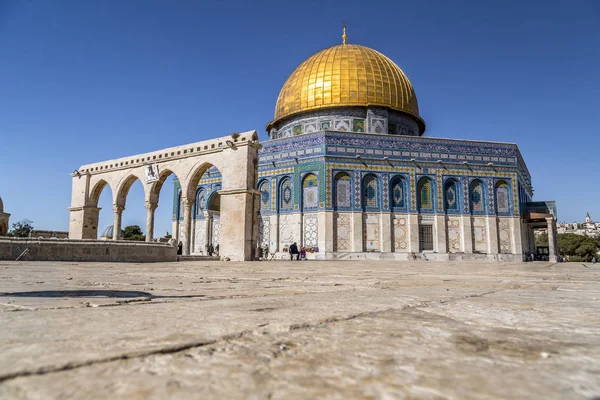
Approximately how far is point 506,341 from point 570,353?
0.17 m

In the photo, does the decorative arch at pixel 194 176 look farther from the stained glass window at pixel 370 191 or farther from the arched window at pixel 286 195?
the stained glass window at pixel 370 191

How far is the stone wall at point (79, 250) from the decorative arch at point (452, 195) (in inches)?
613

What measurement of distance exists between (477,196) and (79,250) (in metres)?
19.3

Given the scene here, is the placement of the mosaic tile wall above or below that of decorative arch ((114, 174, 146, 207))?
below

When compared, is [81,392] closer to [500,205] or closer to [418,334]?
[418,334]

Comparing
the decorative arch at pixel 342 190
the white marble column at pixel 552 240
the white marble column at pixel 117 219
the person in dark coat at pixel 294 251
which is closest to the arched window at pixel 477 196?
the white marble column at pixel 552 240

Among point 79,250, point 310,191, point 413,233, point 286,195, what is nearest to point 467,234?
point 413,233

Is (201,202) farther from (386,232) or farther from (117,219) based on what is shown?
(386,232)

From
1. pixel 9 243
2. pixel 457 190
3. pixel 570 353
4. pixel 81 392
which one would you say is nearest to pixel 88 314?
pixel 81 392

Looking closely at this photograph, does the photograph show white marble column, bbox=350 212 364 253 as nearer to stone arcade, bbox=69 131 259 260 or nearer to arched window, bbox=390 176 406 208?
arched window, bbox=390 176 406 208

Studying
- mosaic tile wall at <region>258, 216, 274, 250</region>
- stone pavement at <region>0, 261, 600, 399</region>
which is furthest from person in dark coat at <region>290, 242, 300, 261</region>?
stone pavement at <region>0, 261, 600, 399</region>

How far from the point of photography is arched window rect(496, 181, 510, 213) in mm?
22328

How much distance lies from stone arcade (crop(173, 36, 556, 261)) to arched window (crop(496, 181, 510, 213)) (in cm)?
6

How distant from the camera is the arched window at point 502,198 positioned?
879 inches
